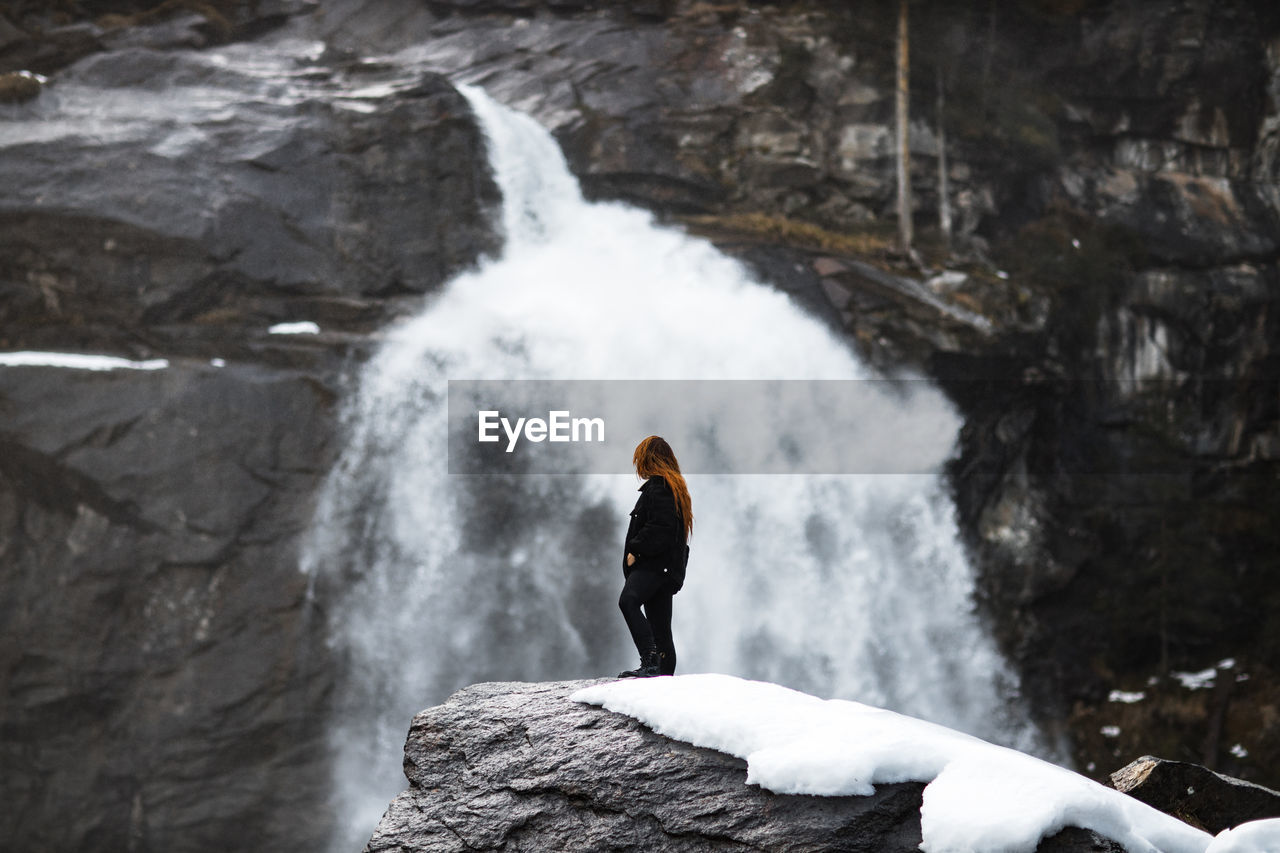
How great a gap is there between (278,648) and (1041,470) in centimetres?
1223

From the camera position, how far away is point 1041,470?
18.1 meters

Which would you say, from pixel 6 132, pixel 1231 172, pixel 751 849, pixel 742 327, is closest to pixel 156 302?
pixel 6 132

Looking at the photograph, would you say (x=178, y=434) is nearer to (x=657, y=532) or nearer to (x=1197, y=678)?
(x=657, y=532)

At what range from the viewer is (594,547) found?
49.0ft

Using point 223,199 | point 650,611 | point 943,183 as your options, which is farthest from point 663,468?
point 943,183

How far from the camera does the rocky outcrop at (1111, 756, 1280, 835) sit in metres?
6.10

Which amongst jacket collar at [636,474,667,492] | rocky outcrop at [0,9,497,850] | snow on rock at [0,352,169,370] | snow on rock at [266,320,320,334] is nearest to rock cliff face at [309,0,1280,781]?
rocky outcrop at [0,9,497,850]

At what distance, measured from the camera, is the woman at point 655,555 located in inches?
243

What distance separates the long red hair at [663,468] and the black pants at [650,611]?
0.38 metres

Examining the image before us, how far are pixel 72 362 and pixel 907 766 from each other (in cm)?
1362

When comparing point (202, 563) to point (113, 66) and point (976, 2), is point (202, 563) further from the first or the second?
point (976, 2)

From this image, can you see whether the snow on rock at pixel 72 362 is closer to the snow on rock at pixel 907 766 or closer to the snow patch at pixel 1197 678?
the snow on rock at pixel 907 766

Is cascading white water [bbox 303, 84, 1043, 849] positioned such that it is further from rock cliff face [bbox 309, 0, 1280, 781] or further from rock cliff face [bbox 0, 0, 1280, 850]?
rock cliff face [bbox 309, 0, 1280, 781]

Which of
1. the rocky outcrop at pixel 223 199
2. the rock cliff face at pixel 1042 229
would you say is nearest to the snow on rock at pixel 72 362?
the rocky outcrop at pixel 223 199
